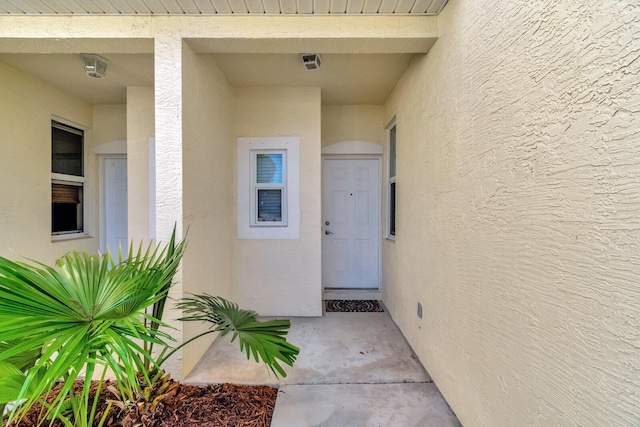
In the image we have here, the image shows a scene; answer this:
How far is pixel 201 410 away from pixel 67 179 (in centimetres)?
336

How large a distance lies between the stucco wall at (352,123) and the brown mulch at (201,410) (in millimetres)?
2942

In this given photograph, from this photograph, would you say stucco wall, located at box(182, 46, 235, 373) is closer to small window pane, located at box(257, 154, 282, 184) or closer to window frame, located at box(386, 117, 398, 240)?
small window pane, located at box(257, 154, 282, 184)

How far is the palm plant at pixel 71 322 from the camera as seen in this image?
0.91m

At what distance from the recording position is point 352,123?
375cm

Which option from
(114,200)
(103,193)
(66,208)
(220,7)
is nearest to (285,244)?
(220,7)

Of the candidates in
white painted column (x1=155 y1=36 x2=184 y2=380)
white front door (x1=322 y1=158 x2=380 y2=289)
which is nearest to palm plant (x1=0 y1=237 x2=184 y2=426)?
white painted column (x1=155 y1=36 x2=184 y2=380)

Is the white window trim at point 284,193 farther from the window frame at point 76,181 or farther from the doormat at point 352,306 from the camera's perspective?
the window frame at point 76,181

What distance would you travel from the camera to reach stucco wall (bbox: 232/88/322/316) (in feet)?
10.6

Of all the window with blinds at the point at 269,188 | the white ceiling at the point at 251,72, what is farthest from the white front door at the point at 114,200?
the window with blinds at the point at 269,188

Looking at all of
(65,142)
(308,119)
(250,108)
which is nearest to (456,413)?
(308,119)

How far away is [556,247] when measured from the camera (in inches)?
39.7

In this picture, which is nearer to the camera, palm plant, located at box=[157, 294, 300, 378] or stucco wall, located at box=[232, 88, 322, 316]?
palm plant, located at box=[157, 294, 300, 378]

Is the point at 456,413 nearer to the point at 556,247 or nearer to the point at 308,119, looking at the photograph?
the point at 556,247

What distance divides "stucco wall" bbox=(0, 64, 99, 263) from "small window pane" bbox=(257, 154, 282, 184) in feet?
7.49
